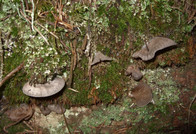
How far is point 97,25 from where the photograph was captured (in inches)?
83.0

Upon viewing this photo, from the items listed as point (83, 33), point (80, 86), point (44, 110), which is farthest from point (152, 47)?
point (44, 110)

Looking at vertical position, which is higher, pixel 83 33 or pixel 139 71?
pixel 83 33

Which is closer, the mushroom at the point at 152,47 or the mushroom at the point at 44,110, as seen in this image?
the mushroom at the point at 152,47

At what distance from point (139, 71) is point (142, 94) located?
432 millimetres

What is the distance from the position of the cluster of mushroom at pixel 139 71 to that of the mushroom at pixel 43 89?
42.4 inches

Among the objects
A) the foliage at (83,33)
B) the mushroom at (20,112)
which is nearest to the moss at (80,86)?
the foliage at (83,33)

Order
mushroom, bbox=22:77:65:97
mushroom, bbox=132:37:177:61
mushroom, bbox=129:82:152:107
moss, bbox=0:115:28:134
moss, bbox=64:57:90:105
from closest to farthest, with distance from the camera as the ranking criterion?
mushroom, bbox=22:77:65:97, mushroom, bbox=132:37:177:61, moss, bbox=64:57:90:105, mushroom, bbox=129:82:152:107, moss, bbox=0:115:28:134

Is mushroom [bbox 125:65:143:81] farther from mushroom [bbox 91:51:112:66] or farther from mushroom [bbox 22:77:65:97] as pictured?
mushroom [bbox 22:77:65:97]

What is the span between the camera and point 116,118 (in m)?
2.77

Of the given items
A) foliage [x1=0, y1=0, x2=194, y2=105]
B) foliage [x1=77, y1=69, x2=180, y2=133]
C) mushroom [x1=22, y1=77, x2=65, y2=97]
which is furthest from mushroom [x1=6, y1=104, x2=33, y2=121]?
foliage [x1=77, y1=69, x2=180, y2=133]

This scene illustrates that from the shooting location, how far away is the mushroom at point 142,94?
250 cm

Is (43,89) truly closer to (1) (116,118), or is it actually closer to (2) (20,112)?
(2) (20,112)

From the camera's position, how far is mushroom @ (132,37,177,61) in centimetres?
204

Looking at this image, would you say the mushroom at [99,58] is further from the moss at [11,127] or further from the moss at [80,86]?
the moss at [11,127]
